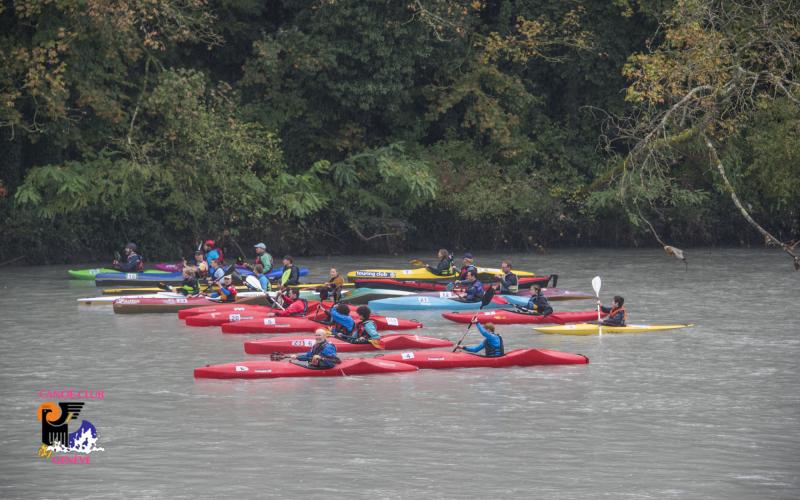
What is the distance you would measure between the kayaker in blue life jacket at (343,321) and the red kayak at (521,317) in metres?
4.03

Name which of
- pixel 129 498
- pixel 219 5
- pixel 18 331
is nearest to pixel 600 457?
pixel 129 498

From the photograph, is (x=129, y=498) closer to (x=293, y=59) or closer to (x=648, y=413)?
(x=648, y=413)

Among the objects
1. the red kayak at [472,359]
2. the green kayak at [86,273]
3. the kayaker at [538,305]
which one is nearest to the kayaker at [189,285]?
the green kayak at [86,273]

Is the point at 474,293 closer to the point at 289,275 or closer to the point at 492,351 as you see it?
the point at 289,275

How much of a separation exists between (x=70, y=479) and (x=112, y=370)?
7.02m

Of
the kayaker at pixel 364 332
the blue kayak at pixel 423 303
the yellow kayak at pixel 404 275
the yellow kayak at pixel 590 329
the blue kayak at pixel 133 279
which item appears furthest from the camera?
the blue kayak at pixel 133 279

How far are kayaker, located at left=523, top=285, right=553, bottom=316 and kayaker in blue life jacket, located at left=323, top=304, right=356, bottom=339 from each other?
5163mm

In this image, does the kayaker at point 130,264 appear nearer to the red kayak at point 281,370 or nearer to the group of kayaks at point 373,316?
the group of kayaks at point 373,316

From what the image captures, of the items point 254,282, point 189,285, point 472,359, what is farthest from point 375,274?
point 472,359

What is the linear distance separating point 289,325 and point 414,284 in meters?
7.02

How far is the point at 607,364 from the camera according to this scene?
853 inches

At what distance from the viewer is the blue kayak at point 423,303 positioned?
28.6m

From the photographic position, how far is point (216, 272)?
30031 millimetres

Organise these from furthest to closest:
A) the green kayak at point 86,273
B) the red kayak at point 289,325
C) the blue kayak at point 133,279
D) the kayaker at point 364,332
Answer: the green kayak at point 86,273
the blue kayak at point 133,279
the red kayak at point 289,325
the kayaker at point 364,332
